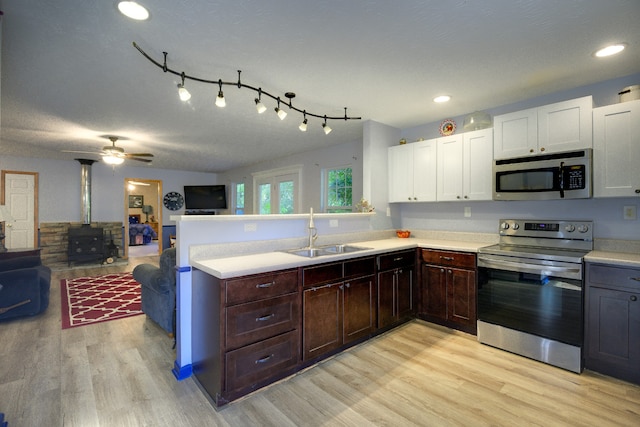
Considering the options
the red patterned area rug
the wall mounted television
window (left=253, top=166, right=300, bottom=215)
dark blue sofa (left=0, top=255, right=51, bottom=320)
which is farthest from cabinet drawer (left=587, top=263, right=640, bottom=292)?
the wall mounted television

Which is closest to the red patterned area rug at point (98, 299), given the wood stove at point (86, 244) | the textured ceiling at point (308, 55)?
the wood stove at point (86, 244)

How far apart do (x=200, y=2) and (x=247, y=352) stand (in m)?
2.12

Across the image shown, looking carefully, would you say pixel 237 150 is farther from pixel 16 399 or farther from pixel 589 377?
pixel 589 377

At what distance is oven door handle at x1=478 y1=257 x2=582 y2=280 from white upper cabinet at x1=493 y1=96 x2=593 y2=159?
1.04 meters

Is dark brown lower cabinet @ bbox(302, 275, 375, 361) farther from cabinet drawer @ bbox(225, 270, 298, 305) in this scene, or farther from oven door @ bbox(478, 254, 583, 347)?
oven door @ bbox(478, 254, 583, 347)

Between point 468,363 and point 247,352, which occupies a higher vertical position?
point 247,352

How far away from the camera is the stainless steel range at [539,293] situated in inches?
92.5

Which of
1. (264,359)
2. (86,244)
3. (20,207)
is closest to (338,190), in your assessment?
(264,359)

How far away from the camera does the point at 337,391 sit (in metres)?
2.08

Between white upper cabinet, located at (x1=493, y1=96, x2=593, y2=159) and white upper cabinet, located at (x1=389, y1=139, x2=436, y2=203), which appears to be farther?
white upper cabinet, located at (x1=389, y1=139, x2=436, y2=203)

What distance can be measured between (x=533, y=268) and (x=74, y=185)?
870 cm

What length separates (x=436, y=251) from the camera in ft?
10.4

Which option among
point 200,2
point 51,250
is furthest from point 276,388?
point 51,250

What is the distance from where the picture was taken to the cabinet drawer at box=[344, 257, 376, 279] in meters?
2.58
